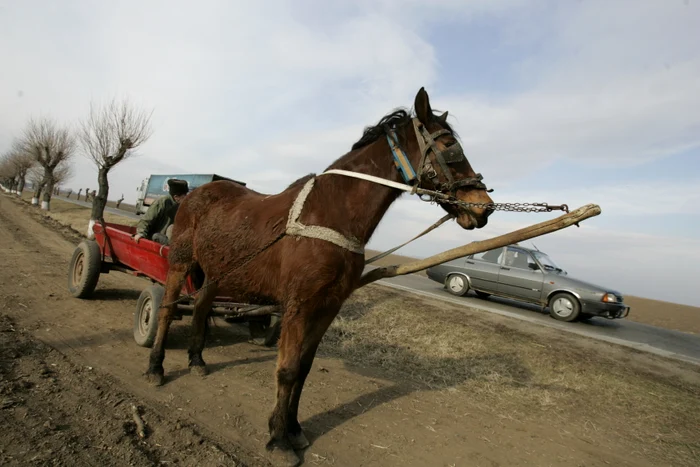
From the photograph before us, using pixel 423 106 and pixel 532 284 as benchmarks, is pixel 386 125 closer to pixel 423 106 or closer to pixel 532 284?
pixel 423 106

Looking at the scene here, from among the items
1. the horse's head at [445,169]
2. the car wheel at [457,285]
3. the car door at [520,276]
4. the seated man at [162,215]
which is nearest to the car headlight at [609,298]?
the car door at [520,276]

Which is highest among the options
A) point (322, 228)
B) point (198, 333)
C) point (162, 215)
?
point (322, 228)

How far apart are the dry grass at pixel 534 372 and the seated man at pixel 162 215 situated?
3.08 m

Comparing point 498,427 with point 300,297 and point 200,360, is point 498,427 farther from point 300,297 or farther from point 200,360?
point 200,360

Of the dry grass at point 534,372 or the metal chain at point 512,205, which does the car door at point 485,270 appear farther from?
the metal chain at point 512,205

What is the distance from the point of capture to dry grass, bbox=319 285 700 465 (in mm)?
4246

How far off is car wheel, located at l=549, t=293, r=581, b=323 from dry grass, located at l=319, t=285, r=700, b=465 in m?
2.82

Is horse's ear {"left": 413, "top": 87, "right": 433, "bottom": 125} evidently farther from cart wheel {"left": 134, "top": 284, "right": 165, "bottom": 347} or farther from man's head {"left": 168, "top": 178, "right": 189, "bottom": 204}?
man's head {"left": 168, "top": 178, "right": 189, "bottom": 204}

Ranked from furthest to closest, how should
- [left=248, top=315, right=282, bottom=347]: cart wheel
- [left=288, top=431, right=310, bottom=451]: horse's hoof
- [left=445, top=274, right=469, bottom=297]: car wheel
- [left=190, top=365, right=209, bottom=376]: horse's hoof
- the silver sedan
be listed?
[left=445, top=274, right=469, bottom=297]: car wheel → the silver sedan → [left=248, top=315, right=282, bottom=347]: cart wheel → [left=190, top=365, right=209, bottom=376]: horse's hoof → [left=288, top=431, right=310, bottom=451]: horse's hoof

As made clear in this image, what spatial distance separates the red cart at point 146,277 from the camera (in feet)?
14.8

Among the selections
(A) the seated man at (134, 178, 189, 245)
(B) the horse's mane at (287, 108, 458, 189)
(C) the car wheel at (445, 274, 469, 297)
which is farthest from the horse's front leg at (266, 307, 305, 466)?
(C) the car wheel at (445, 274, 469, 297)

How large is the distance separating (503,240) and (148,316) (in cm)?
439

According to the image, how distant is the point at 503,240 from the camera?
258cm

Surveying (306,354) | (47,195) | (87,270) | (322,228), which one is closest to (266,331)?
(306,354)
